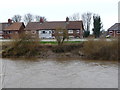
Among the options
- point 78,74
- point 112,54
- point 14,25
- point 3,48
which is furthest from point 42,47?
point 14,25

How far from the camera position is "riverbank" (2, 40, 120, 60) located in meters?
32.1

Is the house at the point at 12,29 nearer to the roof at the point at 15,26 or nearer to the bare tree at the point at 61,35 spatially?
the roof at the point at 15,26

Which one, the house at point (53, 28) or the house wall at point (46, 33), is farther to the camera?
the house wall at point (46, 33)

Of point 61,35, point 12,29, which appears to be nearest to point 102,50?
point 61,35

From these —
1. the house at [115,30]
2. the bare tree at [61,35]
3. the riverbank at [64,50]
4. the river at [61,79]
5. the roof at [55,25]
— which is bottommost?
the river at [61,79]

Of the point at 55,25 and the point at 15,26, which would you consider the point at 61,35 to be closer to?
the point at 55,25

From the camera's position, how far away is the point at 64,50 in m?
35.8

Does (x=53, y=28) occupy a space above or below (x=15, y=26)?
below

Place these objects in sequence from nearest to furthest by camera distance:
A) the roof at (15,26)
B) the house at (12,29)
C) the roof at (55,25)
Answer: the roof at (55,25), the house at (12,29), the roof at (15,26)

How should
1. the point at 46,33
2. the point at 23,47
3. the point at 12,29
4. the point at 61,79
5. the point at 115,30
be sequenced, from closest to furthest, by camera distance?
1. the point at 61,79
2. the point at 23,47
3. the point at 46,33
4. the point at 115,30
5. the point at 12,29

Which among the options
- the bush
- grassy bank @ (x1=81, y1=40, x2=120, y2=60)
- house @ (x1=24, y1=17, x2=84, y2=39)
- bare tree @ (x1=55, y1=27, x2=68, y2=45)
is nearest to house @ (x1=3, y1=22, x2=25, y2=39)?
house @ (x1=24, y1=17, x2=84, y2=39)

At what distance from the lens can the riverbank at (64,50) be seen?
32094mm

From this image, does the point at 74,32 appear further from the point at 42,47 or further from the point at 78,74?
the point at 78,74

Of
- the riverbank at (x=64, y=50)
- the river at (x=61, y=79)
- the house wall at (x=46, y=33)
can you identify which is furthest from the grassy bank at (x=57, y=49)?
the house wall at (x=46, y=33)
